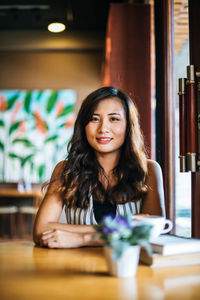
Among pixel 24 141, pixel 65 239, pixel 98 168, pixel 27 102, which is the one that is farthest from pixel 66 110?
pixel 65 239

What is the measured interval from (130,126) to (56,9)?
4.27 meters

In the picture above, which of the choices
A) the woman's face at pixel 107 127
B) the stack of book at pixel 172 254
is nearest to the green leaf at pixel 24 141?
the woman's face at pixel 107 127

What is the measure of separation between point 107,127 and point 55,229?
1.74 ft

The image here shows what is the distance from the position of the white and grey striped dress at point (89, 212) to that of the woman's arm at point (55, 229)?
67 mm

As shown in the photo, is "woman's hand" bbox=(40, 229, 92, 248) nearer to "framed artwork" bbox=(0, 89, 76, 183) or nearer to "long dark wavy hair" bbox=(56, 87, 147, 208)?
"long dark wavy hair" bbox=(56, 87, 147, 208)

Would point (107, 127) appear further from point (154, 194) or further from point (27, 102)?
point (27, 102)

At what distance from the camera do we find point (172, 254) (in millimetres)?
1000

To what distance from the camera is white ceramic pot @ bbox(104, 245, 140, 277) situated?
2.85ft

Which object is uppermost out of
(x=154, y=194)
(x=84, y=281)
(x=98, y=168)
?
(x=98, y=168)

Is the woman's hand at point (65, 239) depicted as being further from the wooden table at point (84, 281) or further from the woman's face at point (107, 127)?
the woman's face at point (107, 127)

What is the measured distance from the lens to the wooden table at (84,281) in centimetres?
76

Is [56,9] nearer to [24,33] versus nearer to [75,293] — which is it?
[24,33]

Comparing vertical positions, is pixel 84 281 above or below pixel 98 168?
below

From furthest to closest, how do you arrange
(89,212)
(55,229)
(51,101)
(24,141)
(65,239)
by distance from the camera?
(51,101) → (24,141) → (89,212) → (55,229) → (65,239)
